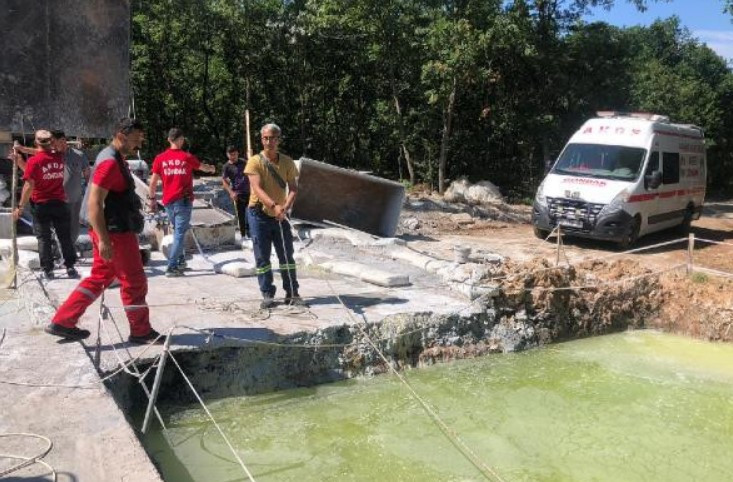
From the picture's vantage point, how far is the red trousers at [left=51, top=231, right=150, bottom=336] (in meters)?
5.09

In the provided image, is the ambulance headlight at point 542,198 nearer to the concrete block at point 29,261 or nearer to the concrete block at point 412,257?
the concrete block at point 412,257

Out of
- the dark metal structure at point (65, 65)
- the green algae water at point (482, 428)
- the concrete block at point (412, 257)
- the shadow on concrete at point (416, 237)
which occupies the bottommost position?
the green algae water at point (482, 428)

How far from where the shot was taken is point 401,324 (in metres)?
6.54

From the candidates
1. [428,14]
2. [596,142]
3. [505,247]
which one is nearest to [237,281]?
[505,247]

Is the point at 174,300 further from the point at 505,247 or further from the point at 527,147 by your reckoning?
the point at 527,147

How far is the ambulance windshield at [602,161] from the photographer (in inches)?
502

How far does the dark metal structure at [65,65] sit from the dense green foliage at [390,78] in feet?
30.7

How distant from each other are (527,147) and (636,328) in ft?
50.6

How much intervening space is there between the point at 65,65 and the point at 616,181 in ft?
32.2

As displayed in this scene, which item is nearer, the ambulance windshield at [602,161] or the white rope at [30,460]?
the white rope at [30,460]

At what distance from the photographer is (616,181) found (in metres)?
12.6

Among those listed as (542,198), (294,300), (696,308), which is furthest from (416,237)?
(294,300)

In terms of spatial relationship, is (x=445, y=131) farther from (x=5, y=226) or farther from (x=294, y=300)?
(x=294, y=300)

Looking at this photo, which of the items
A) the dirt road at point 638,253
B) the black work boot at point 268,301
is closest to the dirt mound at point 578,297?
the dirt road at point 638,253
